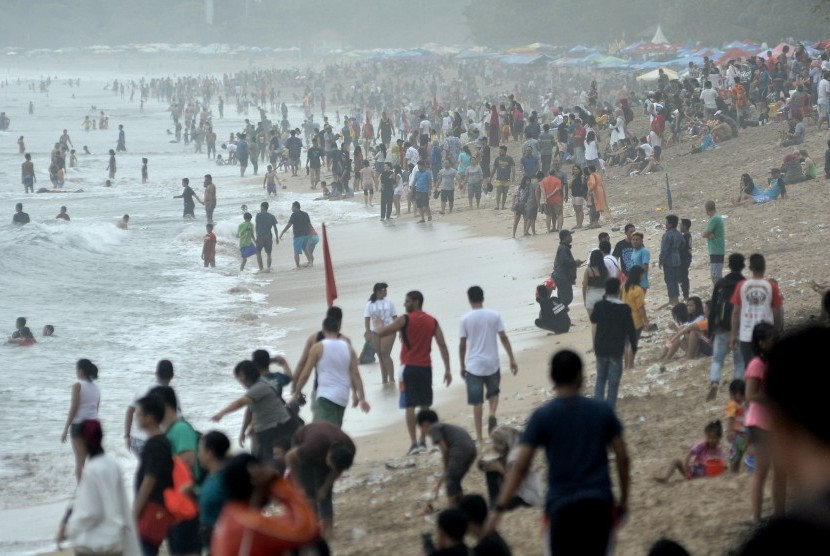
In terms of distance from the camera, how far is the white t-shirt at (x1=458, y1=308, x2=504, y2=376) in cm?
1022

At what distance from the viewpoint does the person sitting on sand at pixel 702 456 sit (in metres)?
8.15

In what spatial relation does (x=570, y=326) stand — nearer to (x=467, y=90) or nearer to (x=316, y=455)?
(x=316, y=455)

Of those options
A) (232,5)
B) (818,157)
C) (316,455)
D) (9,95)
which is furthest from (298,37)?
(316,455)

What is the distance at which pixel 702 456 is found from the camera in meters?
8.25

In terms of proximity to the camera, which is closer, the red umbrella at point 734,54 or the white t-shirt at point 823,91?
the white t-shirt at point 823,91

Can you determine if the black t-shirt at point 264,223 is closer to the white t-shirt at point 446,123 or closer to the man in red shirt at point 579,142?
the man in red shirt at point 579,142

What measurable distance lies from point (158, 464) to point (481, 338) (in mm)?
3947

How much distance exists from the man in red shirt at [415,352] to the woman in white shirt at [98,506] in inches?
171

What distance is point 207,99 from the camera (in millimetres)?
82125

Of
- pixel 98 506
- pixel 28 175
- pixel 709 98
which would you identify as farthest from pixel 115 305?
pixel 28 175

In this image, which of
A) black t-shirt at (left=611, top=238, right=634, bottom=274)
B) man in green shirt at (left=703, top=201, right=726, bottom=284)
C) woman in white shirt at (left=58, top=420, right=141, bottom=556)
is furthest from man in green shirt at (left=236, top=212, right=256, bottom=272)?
woman in white shirt at (left=58, top=420, right=141, bottom=556)

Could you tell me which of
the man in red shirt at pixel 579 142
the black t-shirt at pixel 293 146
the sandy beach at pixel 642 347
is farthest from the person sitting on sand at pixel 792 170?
the black t-shirt at pixel 293 146

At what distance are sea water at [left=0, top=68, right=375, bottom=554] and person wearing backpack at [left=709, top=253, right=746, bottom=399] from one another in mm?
5528

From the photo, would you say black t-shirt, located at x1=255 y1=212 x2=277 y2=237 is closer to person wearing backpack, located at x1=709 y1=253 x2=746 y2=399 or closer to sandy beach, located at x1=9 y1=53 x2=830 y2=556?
sandy beach, located at x1=9 y1=53 x2=830 y2=556
